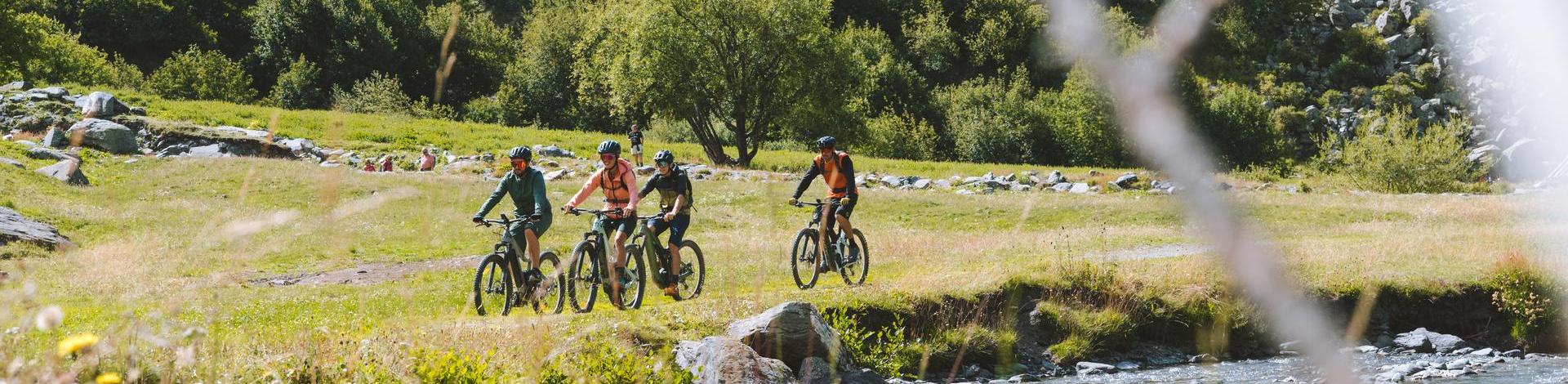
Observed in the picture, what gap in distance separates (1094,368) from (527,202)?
833 cm

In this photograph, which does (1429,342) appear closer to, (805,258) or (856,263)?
(856,263)

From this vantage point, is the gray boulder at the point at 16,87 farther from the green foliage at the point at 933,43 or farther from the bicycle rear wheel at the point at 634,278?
the green foliage at the point at 933,43

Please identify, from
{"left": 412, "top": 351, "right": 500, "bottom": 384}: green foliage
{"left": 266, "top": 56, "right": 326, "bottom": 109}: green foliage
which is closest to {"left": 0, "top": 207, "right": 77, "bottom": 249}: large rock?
{"left": 412, "top": 351, "right": 500, "bottom": 384}: green foliage

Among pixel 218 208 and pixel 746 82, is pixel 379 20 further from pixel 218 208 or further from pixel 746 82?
pixel 218 208

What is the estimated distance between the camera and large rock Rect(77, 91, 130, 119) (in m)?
43.8

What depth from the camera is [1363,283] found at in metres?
17.6

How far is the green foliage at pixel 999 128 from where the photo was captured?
77.4 metres

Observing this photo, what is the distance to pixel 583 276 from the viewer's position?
1470 cm

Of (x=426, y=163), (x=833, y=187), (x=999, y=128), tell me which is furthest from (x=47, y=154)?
(x=999, y=128)

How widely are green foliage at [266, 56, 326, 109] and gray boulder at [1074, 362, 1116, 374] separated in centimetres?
6547

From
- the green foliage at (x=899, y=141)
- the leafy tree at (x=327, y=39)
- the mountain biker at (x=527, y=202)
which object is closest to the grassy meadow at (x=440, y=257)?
the mountain biker at (x=527, y=202)

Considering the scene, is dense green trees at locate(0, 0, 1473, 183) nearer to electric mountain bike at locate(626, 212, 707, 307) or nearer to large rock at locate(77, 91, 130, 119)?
large rock at locate(77, 91, 130, 119)

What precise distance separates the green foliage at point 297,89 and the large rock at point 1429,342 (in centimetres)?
6752

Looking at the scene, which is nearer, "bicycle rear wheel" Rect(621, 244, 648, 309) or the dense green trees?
"bicycle rear wheel" Rect(621, 244, 648, 309)
